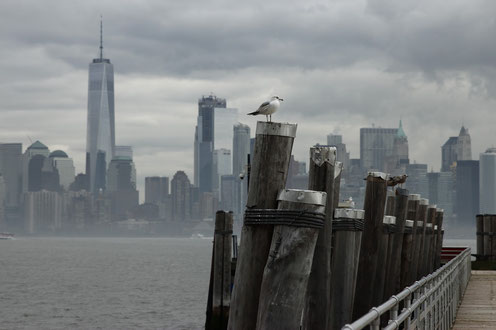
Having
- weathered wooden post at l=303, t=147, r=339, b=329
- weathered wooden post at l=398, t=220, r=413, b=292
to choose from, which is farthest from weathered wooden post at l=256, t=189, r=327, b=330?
weathered wooden post at l=398, t=220, r=413, b=292

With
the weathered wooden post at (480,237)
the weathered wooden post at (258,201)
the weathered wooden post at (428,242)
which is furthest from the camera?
the weathered wooden post at (480,237)

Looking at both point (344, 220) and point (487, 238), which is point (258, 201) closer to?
point (344, 220)

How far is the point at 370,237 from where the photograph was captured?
1666cm

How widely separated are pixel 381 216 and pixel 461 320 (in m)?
5.83

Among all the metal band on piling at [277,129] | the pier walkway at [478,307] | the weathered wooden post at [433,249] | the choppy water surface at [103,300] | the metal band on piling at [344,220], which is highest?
the metal band on piling at [277,129]

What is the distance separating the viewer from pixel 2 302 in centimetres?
7638

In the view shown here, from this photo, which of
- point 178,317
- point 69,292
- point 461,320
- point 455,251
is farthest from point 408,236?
point 69,292

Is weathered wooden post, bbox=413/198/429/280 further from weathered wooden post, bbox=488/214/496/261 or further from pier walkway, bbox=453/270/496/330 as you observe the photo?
weathered wooden post, bbox=488/214/496/261

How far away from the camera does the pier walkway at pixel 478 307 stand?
20.6 m

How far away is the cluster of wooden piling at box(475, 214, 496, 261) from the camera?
4794 cm

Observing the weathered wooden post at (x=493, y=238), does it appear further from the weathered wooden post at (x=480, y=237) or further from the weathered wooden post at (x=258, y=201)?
the weathered wooden post at (x=258, y=201)

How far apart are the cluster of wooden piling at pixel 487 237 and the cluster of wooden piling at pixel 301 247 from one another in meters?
31.4

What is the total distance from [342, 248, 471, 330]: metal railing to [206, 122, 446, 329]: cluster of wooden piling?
77cm

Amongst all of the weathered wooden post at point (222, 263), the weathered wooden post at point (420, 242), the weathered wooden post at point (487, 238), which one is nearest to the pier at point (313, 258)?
the weathered wooden post at point (420, 242)
